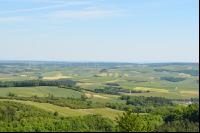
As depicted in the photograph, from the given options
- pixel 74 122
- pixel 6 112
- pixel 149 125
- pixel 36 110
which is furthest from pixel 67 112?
pixel 149 125

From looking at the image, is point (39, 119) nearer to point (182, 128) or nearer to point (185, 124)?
point (185, 124)

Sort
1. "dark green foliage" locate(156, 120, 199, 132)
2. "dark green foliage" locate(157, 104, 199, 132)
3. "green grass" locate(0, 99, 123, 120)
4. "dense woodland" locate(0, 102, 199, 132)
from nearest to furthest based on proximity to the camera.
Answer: "dark green foliage" locate(156, 120, 199, 132) < "dark green foliage" locate(157, 104, 199, 132) < "dense woodland" locate(0, 102, 199, 132) < "green grass" locate(0, 99, 123, 120)

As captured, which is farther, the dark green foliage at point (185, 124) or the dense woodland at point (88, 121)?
the dense woodland at point (88, 121)

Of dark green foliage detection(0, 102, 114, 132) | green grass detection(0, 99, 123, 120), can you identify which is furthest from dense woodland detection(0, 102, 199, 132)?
green grass detection(0, 99, 123, 120)

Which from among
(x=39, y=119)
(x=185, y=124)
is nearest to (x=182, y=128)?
(x=185, y=124)

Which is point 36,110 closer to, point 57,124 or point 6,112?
point 6,112

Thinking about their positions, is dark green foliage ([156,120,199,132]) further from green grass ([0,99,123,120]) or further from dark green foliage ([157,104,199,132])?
green grass ([0,99,123,120])

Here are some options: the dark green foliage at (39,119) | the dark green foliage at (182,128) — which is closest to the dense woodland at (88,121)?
the dark green foliage at (39,119)

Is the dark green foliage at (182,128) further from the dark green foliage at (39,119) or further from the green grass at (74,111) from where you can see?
the green grass at (74,111)
